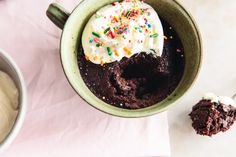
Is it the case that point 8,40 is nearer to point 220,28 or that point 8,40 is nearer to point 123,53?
point 123,53

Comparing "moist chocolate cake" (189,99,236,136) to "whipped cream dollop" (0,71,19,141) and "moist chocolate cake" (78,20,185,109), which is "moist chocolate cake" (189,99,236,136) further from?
"whipped cream dollop" (0,71,19,141)

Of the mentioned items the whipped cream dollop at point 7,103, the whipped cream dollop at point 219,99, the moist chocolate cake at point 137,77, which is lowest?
the whipped cream dollop at point 7,103

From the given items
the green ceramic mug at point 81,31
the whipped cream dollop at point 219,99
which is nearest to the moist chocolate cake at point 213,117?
the whipped cream dollop at point 219,99

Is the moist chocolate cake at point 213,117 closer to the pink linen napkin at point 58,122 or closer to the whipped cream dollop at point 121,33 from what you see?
the pink linen napkin at point 58,122

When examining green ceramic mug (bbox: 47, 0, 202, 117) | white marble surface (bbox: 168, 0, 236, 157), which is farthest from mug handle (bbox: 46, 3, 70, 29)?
white marble surface (bbox: 168, 0, 236, 157)

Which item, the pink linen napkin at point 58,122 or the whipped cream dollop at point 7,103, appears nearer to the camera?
the whipped cream dollop at point 7,103

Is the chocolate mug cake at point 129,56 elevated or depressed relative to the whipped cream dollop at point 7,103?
elevated
